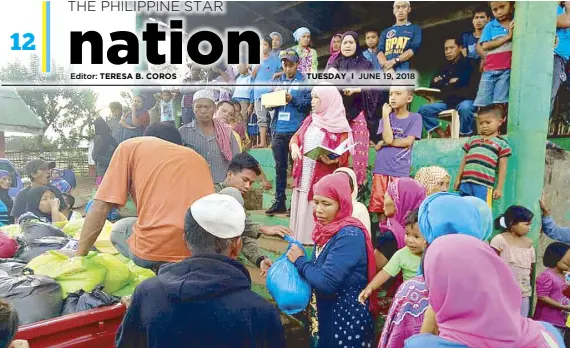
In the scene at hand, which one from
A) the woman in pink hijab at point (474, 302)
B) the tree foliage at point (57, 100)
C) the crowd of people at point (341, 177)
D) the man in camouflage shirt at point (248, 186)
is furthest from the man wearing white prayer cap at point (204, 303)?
the tree foliage at point (57, 100)

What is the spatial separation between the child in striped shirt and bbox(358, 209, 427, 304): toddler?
0.50 meters

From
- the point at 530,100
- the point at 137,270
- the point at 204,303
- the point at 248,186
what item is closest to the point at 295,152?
the point at 248,186

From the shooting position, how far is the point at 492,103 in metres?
2.28

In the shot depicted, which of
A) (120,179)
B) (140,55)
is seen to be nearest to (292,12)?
(140,55)

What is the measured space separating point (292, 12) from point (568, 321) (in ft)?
7.18

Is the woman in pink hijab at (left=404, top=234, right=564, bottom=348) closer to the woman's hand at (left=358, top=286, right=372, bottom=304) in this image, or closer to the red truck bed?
the woman's hand at (left=358, top=286, right=372, bottom=304)

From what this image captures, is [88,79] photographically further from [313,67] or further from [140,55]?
[313,67]

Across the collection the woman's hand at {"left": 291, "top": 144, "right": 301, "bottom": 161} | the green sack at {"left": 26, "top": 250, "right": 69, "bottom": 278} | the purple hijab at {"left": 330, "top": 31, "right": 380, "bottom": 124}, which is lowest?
the green sack at {"left": 26, "top": 250, "right": 69, "bottom": 278}

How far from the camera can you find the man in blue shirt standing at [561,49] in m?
2.16

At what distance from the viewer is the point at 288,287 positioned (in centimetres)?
211

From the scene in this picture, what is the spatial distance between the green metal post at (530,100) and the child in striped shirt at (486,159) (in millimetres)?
44

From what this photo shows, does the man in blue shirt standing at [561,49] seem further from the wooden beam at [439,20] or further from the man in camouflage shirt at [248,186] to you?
the man in camouflage shirt at [248,186]

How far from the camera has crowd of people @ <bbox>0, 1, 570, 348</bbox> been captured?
77.2 inches

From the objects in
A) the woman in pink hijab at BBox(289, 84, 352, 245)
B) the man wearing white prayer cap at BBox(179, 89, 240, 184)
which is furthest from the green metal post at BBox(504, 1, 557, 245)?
the man wearing white prayer cap at BBox(179, 89, 240, 184)
